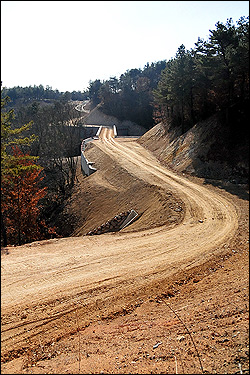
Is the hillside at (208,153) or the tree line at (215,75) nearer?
the hillside at (208,153)

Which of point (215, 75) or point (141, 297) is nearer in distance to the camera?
point (141, 297)

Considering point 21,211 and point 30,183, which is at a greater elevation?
point 30,183

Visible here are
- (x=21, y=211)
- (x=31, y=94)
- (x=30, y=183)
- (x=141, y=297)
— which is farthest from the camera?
(x=31, y=94)

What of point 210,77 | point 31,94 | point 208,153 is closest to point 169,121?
point 210,77

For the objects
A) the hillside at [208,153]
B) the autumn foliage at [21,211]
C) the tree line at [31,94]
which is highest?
the tree line at [31,94]

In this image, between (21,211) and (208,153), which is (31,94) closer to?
(21,211)

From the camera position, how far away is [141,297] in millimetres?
9727

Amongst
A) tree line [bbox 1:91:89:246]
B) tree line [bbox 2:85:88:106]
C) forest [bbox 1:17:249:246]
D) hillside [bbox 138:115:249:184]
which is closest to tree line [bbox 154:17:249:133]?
forest [bbox 1:17:249:246]

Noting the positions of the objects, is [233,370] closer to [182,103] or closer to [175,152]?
[175,152]

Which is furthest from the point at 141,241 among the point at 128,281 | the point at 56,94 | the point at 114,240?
the point at 56,94

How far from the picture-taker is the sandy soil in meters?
6.23

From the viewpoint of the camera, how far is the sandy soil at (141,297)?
6.23 meters

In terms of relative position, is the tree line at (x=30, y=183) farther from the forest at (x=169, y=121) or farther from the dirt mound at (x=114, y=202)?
the dirt mound at (x=114, y=202)

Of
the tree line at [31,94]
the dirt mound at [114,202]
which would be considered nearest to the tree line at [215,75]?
the dirt mound at [114,202]
